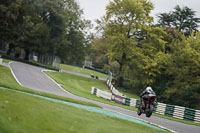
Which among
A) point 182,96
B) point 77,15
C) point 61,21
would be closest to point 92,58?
point 77,15

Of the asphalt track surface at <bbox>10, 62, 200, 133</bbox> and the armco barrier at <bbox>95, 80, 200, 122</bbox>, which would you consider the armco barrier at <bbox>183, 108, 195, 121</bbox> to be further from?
the asphalt track surface at <bbox>10, 62, 200, 133</bbox>

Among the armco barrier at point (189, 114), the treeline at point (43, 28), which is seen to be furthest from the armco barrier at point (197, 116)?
the treeline at point (43, 28)

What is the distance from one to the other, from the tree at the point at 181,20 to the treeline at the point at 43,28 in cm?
1990

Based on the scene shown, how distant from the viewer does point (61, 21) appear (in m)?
64.9

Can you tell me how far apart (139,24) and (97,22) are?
838 cm

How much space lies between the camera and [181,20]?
205ft

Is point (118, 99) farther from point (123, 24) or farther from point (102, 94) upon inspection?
point (123, 24)

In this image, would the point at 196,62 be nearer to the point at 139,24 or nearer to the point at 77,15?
the point at 139,24

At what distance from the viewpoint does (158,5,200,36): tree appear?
60.2m

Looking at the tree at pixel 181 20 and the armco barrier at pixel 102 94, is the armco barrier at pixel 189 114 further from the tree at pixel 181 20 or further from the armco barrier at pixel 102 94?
the tree at pixel 181 20

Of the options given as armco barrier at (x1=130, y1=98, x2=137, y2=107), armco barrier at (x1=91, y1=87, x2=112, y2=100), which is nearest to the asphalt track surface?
armco barrier at (x1=91, y1=87, x2=112, y2=100)

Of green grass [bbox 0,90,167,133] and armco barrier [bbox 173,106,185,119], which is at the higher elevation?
green grass [bbox 0,90,167,133]

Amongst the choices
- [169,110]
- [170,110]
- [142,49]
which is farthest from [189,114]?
[142,49]

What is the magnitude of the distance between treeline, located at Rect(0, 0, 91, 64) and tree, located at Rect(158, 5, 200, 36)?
19.9m
